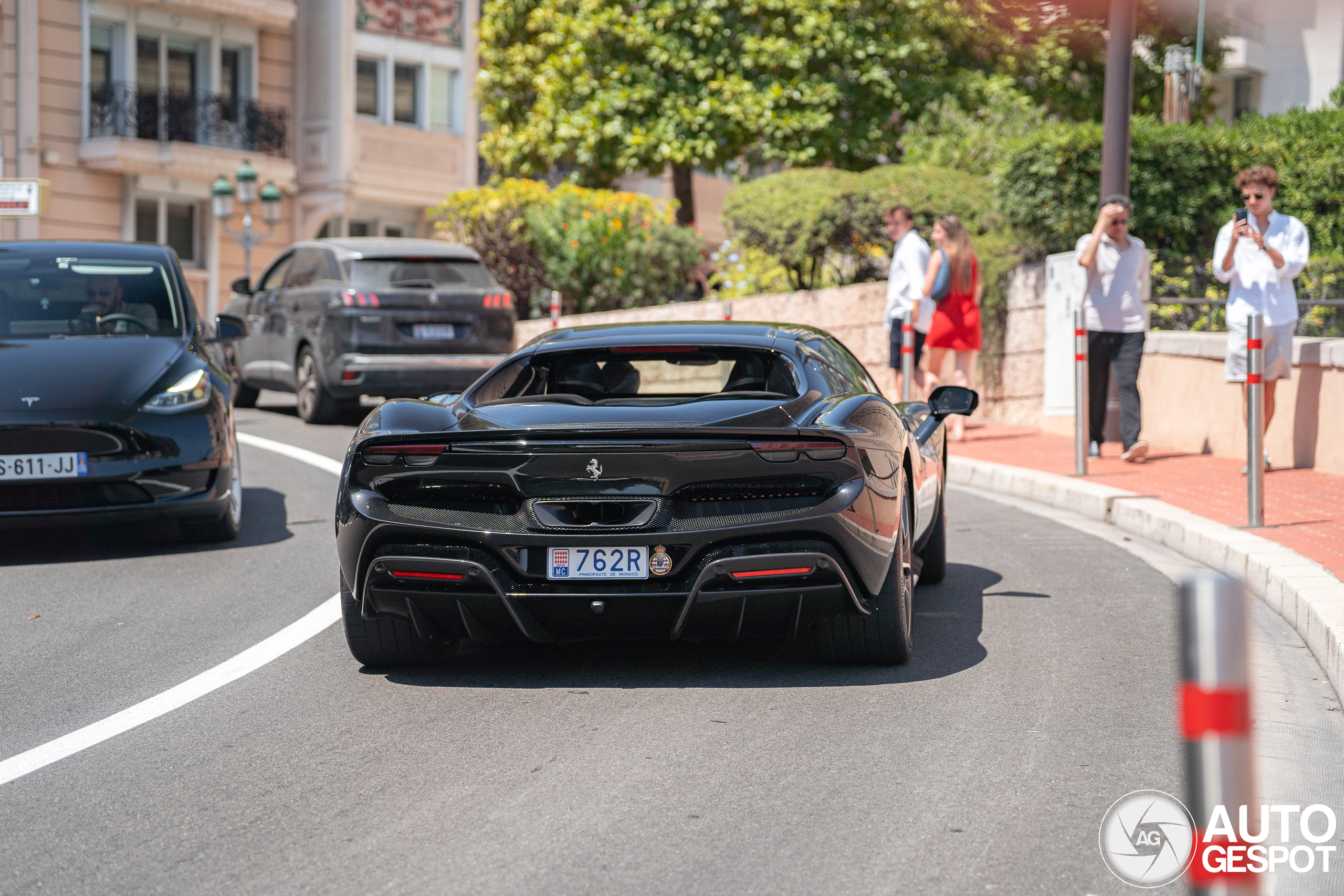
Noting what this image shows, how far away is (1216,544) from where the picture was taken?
26.6 ft

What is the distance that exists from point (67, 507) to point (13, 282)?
6.22ft

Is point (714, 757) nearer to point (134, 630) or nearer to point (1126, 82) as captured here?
point (134, 630)

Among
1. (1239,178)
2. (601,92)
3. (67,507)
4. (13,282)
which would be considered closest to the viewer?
(67,507)

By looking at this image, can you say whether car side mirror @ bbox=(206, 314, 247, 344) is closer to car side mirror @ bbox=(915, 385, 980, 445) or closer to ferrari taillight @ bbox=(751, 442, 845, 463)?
car side mirror @ bbox=(915, 385, 980, 445)

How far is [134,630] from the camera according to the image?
655cm

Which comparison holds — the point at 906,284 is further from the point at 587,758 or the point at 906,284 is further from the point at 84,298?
the point at 587,758

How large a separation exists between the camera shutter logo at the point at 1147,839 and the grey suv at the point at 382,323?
36.8 ft

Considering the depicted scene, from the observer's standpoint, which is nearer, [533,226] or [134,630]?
[134,630]

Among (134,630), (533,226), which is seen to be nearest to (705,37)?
(533,226)

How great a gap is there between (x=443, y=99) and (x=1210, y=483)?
28143 millimetres

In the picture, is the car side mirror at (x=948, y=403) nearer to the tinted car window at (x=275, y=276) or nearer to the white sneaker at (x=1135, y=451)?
the white sneaker at (x=1135, y=451)

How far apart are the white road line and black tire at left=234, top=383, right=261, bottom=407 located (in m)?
10.6

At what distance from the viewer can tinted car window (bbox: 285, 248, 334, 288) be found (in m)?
15.5

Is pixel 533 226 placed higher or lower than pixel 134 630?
higher
